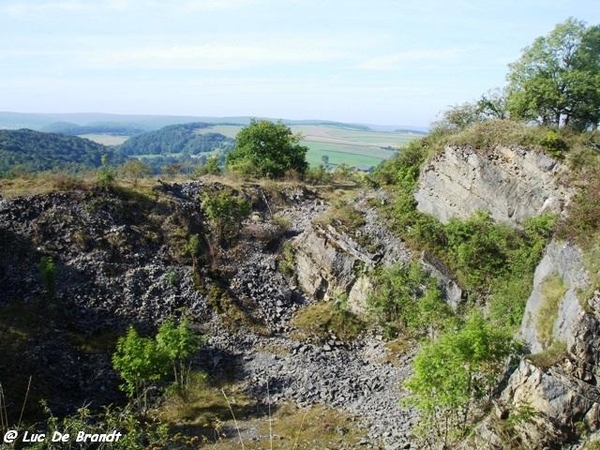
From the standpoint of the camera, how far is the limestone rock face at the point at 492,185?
21688mm

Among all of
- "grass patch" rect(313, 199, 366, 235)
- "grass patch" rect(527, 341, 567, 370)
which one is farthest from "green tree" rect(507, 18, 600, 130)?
"grass patch" rect(527, 341, 567, 370)

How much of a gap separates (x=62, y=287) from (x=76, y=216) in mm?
4329

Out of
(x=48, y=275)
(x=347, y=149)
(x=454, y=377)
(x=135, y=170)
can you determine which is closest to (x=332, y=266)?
(x=454, y=377)

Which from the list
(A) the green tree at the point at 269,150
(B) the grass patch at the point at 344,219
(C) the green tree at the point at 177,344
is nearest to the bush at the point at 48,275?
(C) the green tree at the point at 177,344

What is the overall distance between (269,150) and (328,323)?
1735 cm

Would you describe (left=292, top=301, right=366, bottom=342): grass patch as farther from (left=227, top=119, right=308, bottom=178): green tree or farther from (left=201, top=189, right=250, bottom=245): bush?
(left=227, top=119, right=308, bottom=178): green tree

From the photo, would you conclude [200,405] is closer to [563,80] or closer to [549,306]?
[549,306]

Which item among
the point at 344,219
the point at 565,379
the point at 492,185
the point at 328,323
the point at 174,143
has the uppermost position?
the point at 174,143

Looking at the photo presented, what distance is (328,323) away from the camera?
22219 millimetres

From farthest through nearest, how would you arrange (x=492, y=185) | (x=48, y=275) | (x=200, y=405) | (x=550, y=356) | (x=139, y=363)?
1. (x=492, y=185)
2. (x=48, y=275)
3. (x=200, y=405)
4. (x=139, y=363)
5. (x=550, y=356)

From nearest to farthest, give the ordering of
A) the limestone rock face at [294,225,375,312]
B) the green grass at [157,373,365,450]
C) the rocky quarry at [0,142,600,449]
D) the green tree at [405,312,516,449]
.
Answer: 1. the green tree at [405,312,516,449]
2. the green grass at [157,373,365,450]
3. the rocky quarry at [0,142,600,449]
4. the limestone rock face at [294,225,375,312]

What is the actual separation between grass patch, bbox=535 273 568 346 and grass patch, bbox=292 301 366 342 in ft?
27.5

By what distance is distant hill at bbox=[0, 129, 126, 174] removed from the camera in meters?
78.7

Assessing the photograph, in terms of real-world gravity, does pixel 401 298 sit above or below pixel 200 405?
above
